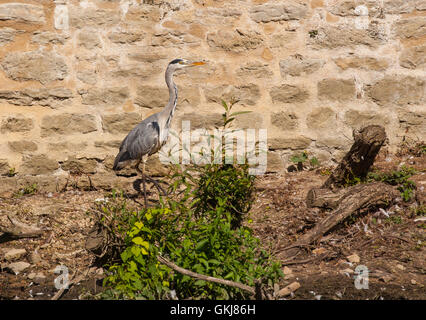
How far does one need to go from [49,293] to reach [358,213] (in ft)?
8.40

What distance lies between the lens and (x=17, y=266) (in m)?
3.96

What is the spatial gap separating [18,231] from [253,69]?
290 cm

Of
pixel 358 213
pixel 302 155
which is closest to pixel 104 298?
pixel 358 213

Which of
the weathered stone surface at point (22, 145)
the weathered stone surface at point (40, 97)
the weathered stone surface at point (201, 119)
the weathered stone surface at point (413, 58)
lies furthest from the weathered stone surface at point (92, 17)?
the weathered stone surface at point (413, 58)

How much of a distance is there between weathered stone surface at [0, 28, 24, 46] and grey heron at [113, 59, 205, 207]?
64.1 inches

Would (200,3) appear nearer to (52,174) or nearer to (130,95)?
(130,95)

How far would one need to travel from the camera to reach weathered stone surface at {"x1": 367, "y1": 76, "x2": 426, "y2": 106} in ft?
18.1

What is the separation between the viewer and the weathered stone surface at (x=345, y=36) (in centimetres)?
544

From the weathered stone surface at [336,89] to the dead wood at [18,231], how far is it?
3.25 metres

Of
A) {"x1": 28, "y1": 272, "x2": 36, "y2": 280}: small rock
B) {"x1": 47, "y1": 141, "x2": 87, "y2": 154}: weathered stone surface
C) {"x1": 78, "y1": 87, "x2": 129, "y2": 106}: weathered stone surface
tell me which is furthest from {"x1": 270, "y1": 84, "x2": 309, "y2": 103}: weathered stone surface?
{"x1": 28, "y1": 272, "x2": 36, "y2": 280}: small rock

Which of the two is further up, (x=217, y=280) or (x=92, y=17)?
(x=92, y=17)

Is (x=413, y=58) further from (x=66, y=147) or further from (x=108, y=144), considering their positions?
(x=66, y=147)

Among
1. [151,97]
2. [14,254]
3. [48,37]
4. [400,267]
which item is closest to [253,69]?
[151,97]

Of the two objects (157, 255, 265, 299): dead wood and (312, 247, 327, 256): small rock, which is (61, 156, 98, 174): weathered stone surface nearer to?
(312, 247, 327, 256): small rock
